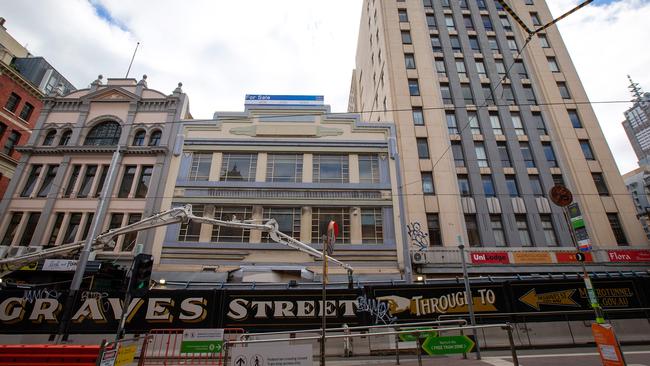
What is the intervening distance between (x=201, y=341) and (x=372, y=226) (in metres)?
13.4

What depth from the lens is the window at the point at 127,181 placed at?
71.6 feet

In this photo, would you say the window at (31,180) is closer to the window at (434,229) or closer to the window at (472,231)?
the window at (434,229)

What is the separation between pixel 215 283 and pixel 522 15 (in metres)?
38.1

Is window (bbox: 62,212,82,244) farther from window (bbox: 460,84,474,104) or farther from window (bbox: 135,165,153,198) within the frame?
window (bbox: 460,84,474,104)

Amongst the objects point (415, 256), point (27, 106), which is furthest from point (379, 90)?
point (27, 106)

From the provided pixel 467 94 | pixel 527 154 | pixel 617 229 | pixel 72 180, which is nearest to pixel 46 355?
pixel 72 180

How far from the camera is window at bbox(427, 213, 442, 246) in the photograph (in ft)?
69.8

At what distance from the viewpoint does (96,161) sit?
22.6 metres

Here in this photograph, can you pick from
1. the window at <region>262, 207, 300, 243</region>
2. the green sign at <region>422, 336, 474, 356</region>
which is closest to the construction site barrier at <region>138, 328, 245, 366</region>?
the green sign at <region>422, 336, 474, 356</region>

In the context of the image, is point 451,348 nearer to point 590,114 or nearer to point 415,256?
point 415,256

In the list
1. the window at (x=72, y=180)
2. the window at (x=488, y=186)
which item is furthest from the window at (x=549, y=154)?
the window at (x=72, y=180)

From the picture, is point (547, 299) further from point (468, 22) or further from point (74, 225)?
point (74, 225)

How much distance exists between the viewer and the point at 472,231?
869 inches

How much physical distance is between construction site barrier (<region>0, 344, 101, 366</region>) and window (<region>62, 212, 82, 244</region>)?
14.4 m
